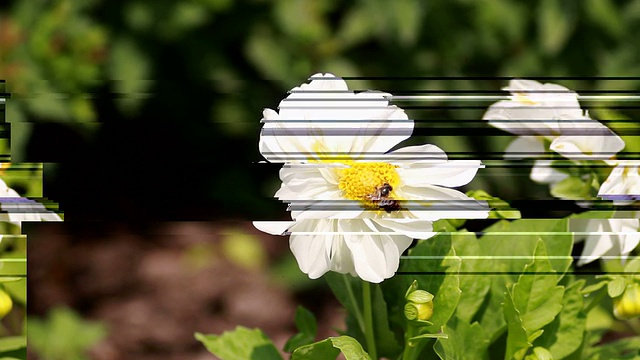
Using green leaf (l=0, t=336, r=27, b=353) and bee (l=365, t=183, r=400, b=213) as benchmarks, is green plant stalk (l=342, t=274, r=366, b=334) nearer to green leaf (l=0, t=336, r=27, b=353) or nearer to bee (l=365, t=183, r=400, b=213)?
bee (l=365, t=183, r=400, b=213)

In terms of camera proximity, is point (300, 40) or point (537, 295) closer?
point (537, 295)

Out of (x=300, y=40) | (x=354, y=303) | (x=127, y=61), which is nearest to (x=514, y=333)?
(x=354, y=303)

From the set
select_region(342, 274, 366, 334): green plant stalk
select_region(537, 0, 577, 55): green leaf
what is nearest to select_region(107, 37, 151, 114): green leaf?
select_region(537, 0, 577, 55): green leaf

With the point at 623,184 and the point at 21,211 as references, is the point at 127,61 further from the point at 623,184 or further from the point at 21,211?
the point at 623,184

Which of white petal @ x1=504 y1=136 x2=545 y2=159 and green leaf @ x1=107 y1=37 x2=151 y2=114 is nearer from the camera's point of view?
white petal @ x1=504 y1=136 x2=545 y2=159

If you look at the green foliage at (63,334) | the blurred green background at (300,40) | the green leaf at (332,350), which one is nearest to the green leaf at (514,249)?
the green leaf at (332,350)

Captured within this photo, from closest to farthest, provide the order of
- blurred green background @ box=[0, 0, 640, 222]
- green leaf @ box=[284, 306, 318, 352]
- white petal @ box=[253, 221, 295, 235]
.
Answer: white petal @ box=[253, 221, 295, 235] < green leaf @ box=[284, 306, 318, 352] < blurred green background @ box=[0, 0, 640, 222]

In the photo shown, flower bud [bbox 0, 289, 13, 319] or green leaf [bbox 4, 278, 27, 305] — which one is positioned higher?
green leaf [bbox 4, 278, 27, 305]
